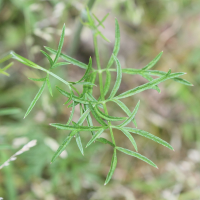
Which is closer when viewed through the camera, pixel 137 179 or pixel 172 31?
pixel 137 179

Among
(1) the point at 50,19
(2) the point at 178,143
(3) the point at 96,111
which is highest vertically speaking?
(3) the point at 96,111

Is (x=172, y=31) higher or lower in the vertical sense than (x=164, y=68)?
higher

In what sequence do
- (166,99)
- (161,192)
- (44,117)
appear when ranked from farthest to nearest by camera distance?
(166,99)
(161,192)
(44,117)

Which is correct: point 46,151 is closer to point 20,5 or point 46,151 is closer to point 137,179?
point 137,179

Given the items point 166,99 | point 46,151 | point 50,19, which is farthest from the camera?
point 166,99

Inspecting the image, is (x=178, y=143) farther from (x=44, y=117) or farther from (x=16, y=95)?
(x=16, y=95)

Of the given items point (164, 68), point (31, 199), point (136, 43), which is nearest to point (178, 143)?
point (164, 68)
